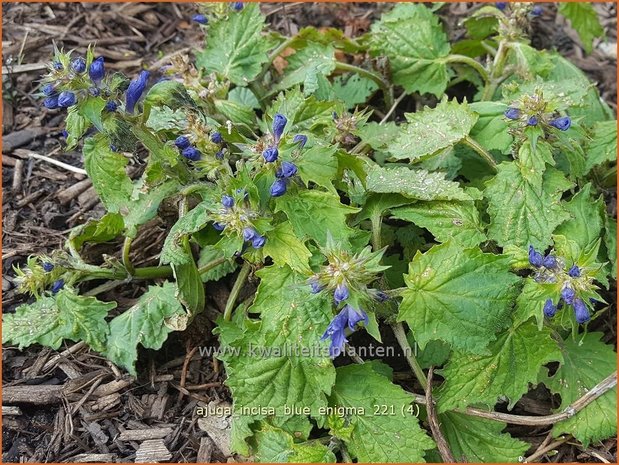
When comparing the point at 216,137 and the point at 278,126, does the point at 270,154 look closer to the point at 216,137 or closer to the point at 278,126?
the point at 278,126

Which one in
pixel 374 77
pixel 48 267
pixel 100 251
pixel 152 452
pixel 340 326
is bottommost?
pixel 152 452

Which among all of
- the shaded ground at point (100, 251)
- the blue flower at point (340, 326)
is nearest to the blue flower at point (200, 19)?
the shaded ground at point (100, 251)

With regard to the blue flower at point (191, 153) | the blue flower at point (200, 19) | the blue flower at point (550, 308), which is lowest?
the blue flower at point (550, 308)

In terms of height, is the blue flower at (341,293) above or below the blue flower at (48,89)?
below

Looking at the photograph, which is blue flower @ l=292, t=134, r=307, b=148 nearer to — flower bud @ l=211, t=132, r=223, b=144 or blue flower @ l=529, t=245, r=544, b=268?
flower bud @ l=211, t=132, r=223, b=144

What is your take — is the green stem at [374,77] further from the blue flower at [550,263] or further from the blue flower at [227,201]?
the blue flower at [550,263]

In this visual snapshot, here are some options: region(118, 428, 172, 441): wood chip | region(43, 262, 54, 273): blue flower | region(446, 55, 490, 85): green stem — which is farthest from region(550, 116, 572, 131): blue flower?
region(43, 262, 54, 273): blue flower

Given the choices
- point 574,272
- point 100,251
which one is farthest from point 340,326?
point 100,251
